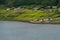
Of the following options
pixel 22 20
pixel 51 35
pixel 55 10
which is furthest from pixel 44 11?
pixel 51 35

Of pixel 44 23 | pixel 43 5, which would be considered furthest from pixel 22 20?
pixel 43 5

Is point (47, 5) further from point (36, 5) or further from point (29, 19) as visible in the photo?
point (29, 19)

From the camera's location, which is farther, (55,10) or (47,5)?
(47,5)

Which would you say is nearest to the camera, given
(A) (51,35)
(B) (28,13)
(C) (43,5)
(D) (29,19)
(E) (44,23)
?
(A) (51,35)

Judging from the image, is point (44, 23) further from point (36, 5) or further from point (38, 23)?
point (36, 5)

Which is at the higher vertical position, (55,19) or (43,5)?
(43,5)

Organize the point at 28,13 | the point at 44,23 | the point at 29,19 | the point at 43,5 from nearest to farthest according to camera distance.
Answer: the point at 44,23 → the point at 29,19 → the point at 28,13 → the point at 43,5

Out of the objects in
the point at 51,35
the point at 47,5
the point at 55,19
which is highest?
the point at 47,5
